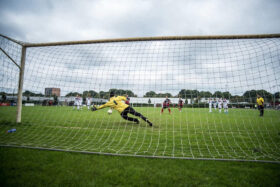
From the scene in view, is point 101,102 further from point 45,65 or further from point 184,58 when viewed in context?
point 184,58

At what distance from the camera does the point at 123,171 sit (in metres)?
2.32

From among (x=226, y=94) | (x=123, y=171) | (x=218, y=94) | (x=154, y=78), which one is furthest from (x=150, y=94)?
(x=123, y=171)

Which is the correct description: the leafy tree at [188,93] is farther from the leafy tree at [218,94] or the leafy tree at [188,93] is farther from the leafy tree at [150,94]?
the leafy tree at [150,94]

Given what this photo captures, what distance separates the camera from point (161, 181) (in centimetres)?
204

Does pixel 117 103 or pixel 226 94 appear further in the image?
pixel 117 103

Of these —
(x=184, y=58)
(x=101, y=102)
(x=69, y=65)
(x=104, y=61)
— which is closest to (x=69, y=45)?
(x=69, y=65)

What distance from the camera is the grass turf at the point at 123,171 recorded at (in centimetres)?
200

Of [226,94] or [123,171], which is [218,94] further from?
[123,171]

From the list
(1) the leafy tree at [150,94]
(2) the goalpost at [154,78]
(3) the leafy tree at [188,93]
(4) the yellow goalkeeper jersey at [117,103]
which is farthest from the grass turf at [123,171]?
(4) the yellow goalkeeper jersey at [117,103]

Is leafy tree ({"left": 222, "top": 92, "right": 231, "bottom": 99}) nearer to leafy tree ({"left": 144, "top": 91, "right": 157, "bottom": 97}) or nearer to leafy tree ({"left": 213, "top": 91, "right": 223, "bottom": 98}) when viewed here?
leafy tree ({"left": 213, "top": 91, "right": 223, "bottom": 98})

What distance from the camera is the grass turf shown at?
6.56 feet

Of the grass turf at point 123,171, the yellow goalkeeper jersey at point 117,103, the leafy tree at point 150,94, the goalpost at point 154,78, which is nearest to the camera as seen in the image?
the grass turf at point 123,171

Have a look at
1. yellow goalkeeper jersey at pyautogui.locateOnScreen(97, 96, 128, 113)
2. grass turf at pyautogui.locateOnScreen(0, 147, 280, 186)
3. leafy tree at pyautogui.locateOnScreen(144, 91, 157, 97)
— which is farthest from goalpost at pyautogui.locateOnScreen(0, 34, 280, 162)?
grass turf at pyautogui.locateOnScreen(0, 147, 280, 186)

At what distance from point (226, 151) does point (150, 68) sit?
2.94 metres
